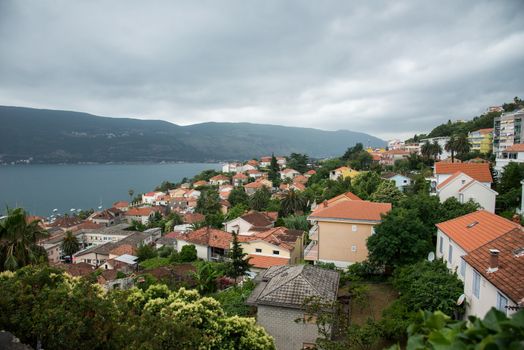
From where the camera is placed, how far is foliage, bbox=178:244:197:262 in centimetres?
3069

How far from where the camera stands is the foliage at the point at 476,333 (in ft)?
6.48

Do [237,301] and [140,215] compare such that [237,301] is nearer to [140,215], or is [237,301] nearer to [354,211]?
[354,211]

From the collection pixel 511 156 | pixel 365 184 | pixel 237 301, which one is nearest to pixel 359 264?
pixel 237 301

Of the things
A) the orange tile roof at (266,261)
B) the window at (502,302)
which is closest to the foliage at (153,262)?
the orange tile roof at (266,261)

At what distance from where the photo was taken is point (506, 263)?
10562mm

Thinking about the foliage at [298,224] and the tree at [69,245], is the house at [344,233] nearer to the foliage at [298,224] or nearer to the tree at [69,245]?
the foliage at [298,224]

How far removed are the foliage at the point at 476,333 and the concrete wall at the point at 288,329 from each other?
36.2 feet

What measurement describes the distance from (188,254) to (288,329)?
63.2 ft

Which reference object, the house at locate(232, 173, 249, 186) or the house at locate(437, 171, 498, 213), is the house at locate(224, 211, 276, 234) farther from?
the house at locate(232, 173, 249, 186)

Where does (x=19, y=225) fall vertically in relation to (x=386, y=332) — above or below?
above

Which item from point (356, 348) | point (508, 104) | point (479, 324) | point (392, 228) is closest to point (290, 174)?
point (508, 104)

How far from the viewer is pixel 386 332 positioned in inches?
485

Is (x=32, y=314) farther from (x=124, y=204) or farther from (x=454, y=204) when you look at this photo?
(x=124, y=204)

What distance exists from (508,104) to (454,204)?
84065mm
